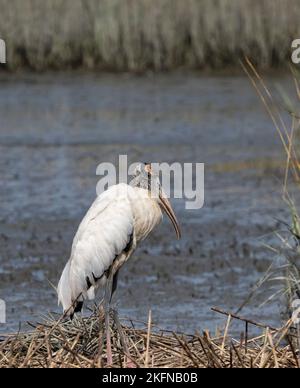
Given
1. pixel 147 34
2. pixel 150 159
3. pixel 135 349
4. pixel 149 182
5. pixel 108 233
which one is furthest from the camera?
pixel 147 34

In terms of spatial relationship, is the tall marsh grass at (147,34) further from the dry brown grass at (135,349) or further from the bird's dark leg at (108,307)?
the dry brown grass at (135,349)

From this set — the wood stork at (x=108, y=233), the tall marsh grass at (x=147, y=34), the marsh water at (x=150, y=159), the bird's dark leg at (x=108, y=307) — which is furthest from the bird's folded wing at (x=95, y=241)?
the tall marsh grass at (x=147, y=34)

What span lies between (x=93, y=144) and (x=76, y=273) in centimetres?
703

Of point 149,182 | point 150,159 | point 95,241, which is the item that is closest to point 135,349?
point 95,241

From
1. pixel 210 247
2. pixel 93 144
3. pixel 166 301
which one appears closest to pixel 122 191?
pixel 166 301

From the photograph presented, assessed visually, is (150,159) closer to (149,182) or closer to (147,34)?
(147,34)

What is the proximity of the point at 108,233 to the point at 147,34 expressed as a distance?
11.4 m

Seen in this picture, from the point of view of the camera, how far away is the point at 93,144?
13.5 meters

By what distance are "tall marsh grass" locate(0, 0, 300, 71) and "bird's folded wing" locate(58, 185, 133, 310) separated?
36.5 ft

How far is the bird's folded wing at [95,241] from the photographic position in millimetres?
6594

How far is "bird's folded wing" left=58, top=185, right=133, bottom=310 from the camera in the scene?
6.59 metres

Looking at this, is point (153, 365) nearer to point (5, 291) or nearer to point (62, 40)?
point (5, 291)

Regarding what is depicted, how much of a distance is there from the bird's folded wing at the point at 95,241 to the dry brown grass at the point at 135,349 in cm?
20

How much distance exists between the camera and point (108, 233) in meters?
6.61
